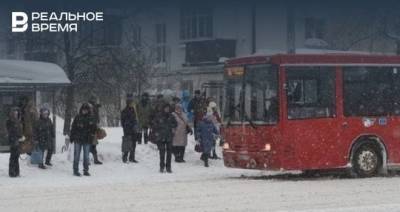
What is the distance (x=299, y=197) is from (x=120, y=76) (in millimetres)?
17641

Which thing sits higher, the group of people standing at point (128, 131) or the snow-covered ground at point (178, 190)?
the group of people standing at point (128, 131)

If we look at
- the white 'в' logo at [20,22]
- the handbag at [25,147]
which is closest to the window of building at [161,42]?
the white 'в' logo at [20,22]

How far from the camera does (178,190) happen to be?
55.9ft

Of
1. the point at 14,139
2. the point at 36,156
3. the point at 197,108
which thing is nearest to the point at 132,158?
the point at 36,156

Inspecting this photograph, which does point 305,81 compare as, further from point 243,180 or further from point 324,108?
point 243,180

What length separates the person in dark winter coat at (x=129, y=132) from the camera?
22.5 meters

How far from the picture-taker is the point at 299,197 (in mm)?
15469

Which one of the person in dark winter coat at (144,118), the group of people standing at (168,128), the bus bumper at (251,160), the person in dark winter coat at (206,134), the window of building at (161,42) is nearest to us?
the bus bumper at (251,160)

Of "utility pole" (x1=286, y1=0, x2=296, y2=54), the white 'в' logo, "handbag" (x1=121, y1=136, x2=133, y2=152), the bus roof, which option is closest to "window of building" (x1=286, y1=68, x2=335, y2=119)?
the bus roof

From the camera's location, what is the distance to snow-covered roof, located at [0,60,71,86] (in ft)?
78.8

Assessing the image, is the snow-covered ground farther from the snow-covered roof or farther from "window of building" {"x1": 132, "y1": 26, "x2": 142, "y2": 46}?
"window of building" {"x1": 132, "y1": 26, "x2": 142, "y2": 46}

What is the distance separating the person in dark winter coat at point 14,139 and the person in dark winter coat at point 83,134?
123 cm

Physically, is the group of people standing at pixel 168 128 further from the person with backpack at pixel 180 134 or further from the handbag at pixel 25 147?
the handbag at pixel 25 147

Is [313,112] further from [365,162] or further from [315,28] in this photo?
[315,28]
